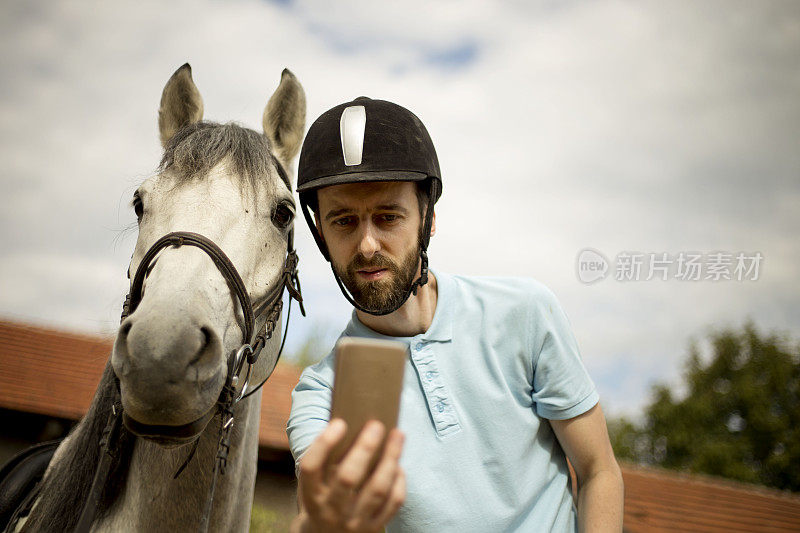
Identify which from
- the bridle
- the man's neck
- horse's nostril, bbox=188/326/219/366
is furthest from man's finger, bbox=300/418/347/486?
the man's neck

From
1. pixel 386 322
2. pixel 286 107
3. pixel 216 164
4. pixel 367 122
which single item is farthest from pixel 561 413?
pixel 286 107

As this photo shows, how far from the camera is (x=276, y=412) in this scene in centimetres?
1315

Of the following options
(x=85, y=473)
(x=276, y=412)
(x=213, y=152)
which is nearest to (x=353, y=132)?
(x=213, y=152)

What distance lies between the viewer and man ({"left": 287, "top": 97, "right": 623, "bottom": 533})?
2.02 metres

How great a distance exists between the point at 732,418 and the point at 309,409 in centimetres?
3379

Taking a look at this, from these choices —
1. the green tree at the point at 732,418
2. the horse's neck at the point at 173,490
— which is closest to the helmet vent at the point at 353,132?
the horse's neck at the point at 173,490

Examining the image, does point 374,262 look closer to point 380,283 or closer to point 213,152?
point 380,283

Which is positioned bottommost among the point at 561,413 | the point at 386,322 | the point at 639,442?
the point at 639,442

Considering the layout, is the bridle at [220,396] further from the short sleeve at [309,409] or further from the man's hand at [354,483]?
the man's hand at [354,483]

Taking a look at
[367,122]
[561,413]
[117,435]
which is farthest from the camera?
[367,122]

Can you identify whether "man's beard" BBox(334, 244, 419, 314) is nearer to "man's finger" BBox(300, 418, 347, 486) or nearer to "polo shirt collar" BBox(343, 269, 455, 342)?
"polo shirt collar" BBox(343, 269, 455, 342)

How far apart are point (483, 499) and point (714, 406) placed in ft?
109

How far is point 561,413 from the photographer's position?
6.94ft

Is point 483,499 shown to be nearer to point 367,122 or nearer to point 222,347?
point 222,347
